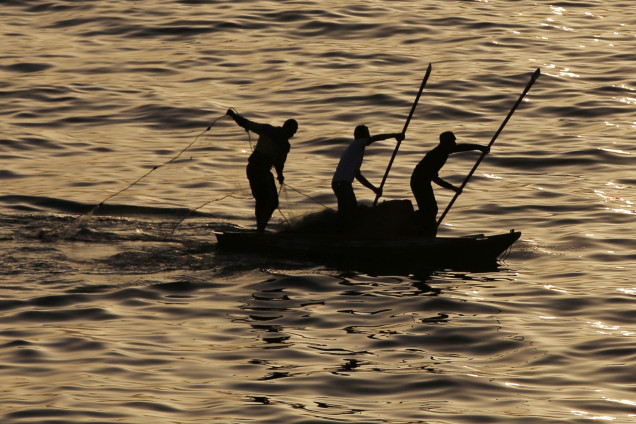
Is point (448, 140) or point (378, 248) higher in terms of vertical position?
point (448, 140)

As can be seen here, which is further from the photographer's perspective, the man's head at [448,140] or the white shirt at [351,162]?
the white shirt at [351,162]

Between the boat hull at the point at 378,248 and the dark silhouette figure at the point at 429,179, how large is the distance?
0.43 m

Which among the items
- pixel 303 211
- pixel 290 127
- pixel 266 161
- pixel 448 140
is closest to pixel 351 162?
pixel 290 127

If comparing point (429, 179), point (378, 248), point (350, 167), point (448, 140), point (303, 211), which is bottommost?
point (378, 248)

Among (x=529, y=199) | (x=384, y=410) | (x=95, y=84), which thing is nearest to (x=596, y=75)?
(x=529, y=199)

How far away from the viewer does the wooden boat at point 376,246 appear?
1678cm

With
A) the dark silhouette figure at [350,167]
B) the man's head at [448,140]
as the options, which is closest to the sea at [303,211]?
the dark silhouette figure at [350,167]

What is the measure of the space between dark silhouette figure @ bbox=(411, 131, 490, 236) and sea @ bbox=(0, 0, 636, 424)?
0.79 m

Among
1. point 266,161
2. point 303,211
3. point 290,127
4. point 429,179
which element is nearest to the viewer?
point 290,127

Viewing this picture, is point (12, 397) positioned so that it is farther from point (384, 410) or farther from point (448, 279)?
point (448, 279)

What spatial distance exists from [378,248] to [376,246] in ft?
0.14

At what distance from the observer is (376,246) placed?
16.8 metres

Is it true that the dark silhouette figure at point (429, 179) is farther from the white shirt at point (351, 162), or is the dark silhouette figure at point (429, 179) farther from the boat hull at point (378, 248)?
the white shirt at point (351, 162)

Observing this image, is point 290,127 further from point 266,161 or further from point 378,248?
point 378,248
